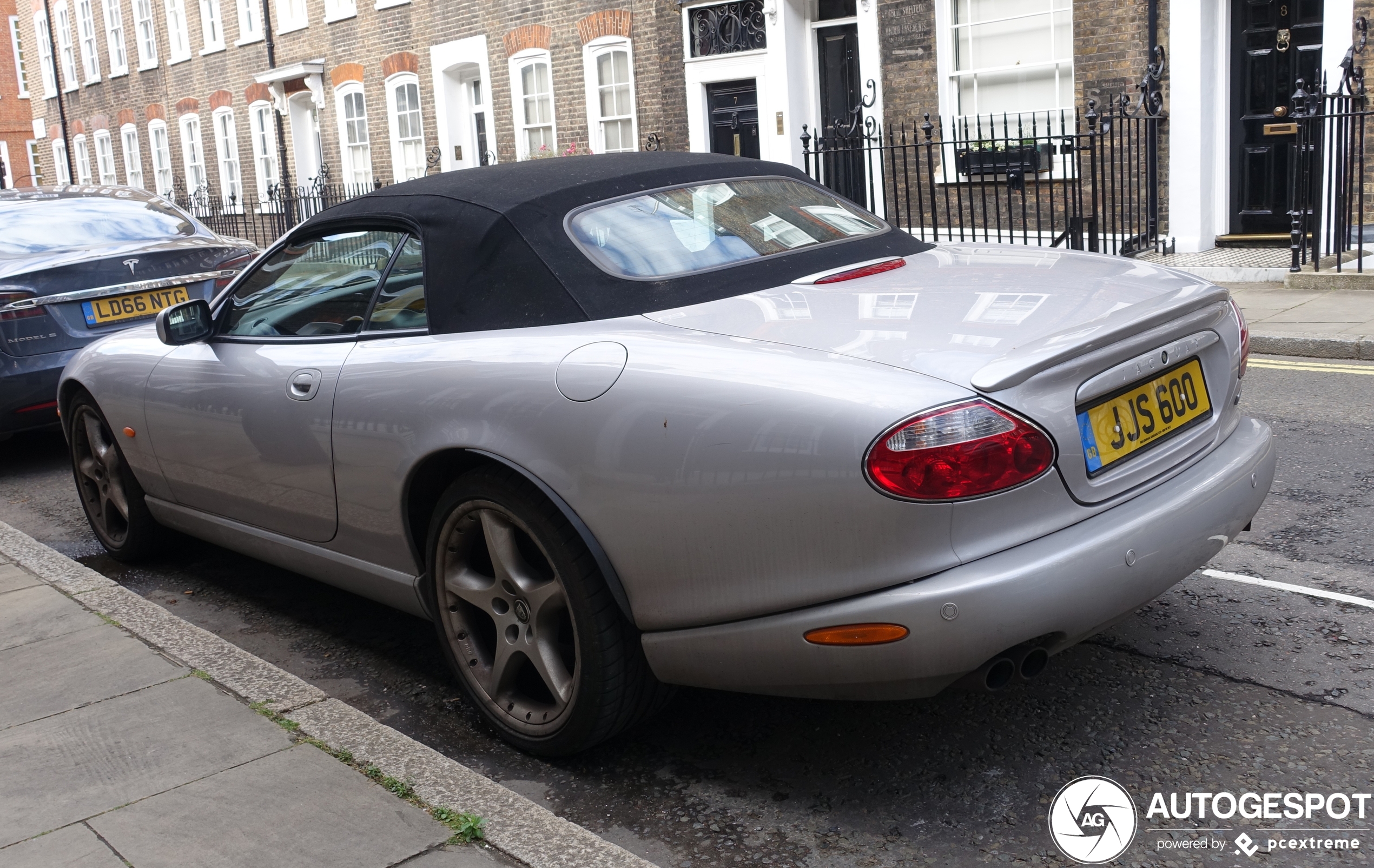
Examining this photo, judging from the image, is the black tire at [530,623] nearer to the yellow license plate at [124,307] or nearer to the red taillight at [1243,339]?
the red taillight at [1243,339]

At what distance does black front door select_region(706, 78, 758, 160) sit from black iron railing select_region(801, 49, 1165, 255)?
5.01ft

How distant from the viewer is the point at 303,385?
3781 mm

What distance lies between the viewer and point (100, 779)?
3.09 meters

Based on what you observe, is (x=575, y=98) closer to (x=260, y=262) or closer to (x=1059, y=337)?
(x=260, y=262)

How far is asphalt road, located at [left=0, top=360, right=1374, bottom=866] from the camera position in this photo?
2.77 m

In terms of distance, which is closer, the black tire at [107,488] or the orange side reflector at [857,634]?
the orange side reflector at [857,634]

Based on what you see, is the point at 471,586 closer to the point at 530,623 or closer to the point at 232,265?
the point at 530,623

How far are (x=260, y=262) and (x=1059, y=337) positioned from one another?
2856 mm

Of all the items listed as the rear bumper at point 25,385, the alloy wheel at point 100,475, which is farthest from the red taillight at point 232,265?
the alloy wheel at point 100,475

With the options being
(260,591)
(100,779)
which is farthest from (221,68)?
(100,779)

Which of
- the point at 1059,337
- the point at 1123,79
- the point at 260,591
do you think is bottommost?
the point at 260,591

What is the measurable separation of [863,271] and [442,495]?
4.23ft

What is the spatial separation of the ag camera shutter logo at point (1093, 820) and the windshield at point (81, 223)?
21.2 ft

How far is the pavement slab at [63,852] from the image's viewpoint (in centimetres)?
269
